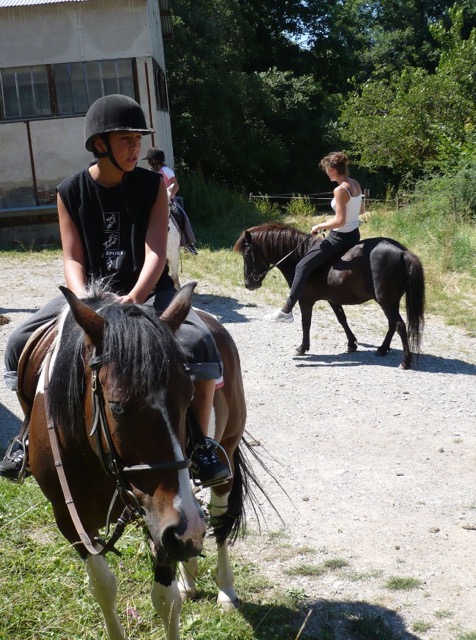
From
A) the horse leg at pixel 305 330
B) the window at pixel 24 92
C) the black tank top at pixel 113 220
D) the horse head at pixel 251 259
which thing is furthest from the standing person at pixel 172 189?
the window at pixel 24 92

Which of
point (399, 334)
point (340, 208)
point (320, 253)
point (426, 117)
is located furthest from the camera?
point (426, 117)

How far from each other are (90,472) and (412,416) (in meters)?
4.44

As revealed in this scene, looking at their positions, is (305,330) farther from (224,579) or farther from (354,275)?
(224,579)

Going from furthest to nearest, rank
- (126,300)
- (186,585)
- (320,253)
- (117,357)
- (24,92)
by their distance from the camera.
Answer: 1. (24,92)
2. (320,253)
3. (186,585)
4. (126,300)
5. (117,357)

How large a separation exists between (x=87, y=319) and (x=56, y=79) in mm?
16620

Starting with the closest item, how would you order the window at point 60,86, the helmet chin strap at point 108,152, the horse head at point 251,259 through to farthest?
the helmet chin strap at point 108,152
the horse head at point 251,259
the window at point 60,86

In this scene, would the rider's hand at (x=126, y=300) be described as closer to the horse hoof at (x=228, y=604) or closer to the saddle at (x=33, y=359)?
the saddle at (x=33, y=359)

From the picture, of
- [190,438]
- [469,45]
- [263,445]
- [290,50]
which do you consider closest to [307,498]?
[263,445]

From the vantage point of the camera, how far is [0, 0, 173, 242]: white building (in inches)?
677

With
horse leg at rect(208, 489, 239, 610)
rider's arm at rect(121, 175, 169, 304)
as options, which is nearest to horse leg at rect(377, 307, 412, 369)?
horse leg at rect(208, 489, 239, 610)

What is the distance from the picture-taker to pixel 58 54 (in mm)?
17469

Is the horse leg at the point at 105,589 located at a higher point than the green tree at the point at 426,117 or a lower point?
lower

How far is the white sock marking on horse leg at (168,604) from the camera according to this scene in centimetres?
319

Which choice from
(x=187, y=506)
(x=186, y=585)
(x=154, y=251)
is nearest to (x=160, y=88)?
(x=154, y=251)
